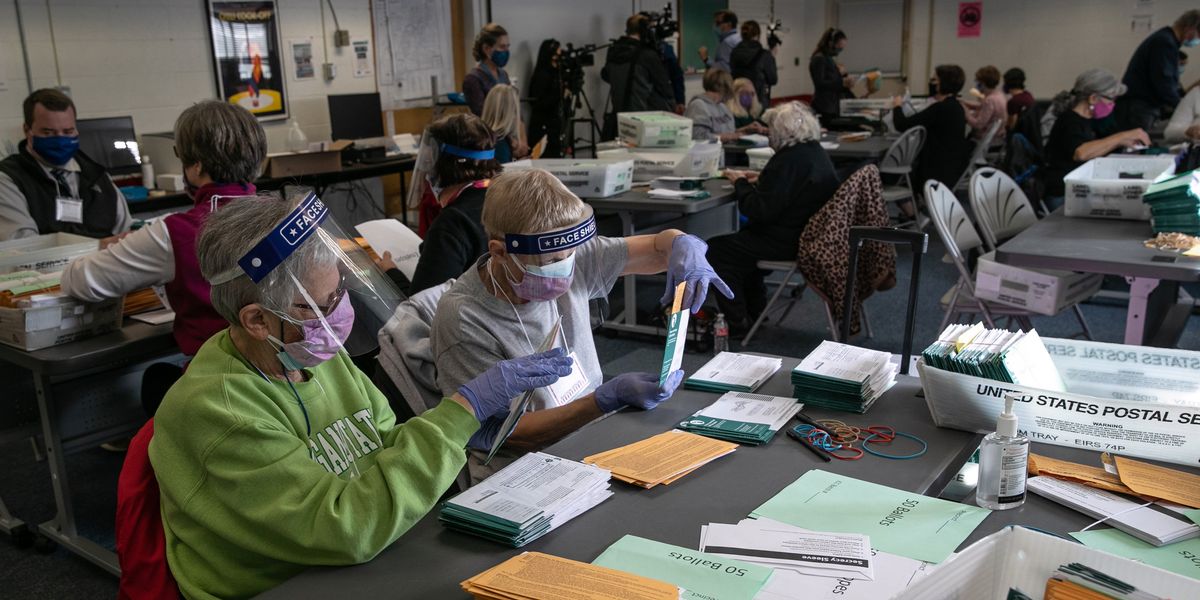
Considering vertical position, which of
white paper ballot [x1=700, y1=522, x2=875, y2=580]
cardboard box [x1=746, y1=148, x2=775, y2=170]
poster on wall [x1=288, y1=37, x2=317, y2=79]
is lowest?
white paper ballot [x1=700, y1=522, x2=875, y2=580]

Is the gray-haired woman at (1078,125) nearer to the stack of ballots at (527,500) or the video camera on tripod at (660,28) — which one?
the video camera on tripod at (660,28)

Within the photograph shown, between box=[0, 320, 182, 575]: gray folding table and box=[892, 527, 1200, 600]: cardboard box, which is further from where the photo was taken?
box=[0, 320, 182, 575]: gray folding table

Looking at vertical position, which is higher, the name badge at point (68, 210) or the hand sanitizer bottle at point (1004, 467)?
the name badge at point (68, 210)

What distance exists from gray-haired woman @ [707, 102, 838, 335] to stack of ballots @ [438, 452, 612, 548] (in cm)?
310

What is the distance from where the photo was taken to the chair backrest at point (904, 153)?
677 centimetres

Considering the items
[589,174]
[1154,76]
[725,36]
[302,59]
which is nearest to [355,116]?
[302,59]

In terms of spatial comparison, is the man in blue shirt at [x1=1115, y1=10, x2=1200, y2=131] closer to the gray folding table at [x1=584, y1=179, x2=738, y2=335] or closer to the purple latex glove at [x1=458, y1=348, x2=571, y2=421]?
the gray folding table at [x1=584, y1=179, x2=738, y2=335]

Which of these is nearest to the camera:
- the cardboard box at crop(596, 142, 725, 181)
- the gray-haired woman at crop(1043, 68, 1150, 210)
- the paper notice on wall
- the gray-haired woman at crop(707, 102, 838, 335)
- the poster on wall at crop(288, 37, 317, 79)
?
the gray-haired woman at crop(707, 102, 838, 335)

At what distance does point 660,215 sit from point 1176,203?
2562 mm

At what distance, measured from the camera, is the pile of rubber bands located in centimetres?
170

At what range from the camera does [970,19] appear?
12.8 m

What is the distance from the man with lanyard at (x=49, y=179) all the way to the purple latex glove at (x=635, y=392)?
3123mm

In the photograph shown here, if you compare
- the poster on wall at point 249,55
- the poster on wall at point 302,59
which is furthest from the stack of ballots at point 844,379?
the poster on wall at point 302,59

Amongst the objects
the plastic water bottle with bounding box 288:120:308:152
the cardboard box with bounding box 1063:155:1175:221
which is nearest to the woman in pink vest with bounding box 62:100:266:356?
the cardboard box with bounding box 1063:155:1175:221
